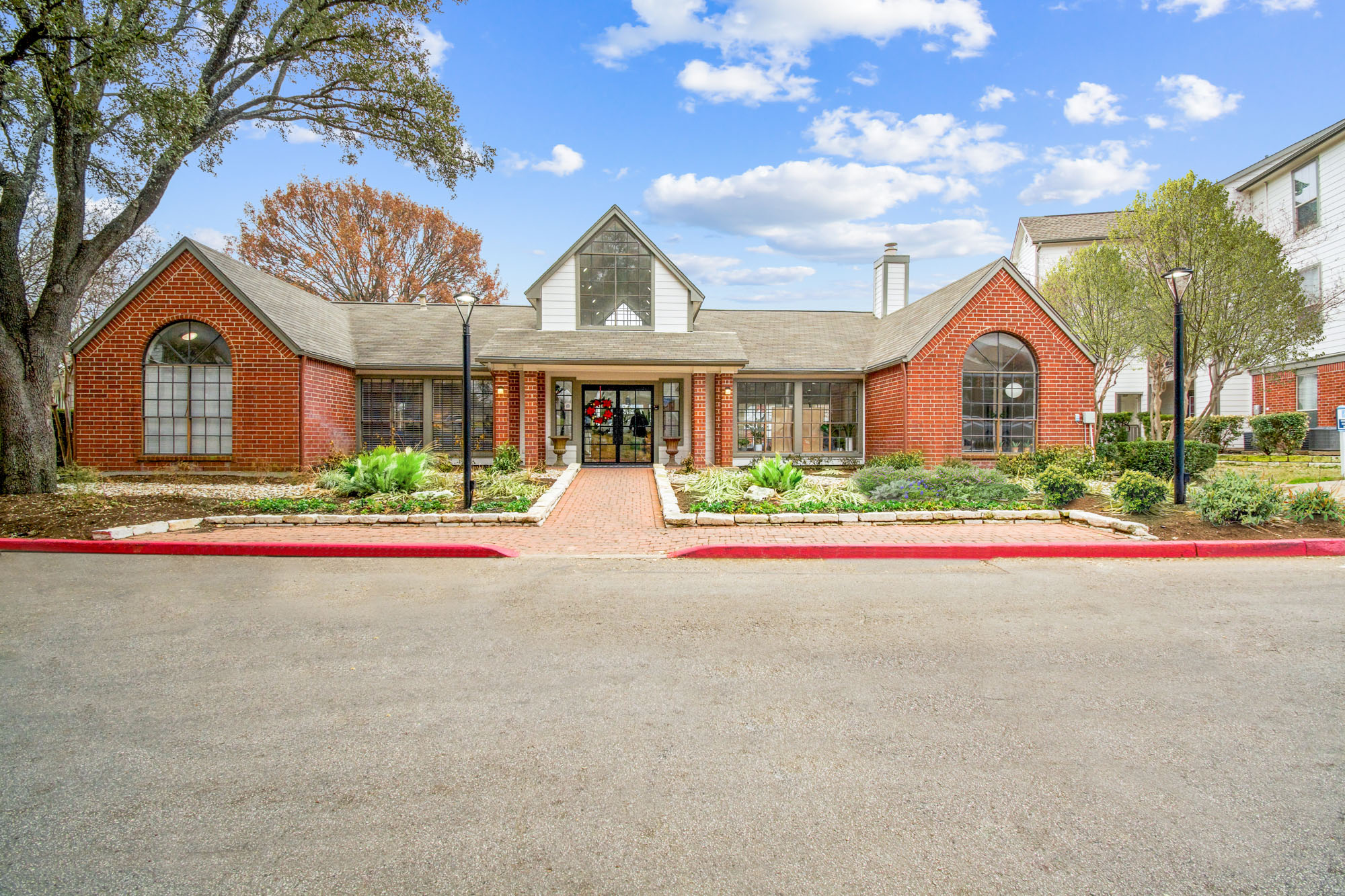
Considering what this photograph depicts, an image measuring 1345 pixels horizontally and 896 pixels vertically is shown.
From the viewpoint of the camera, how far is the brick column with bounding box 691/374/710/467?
735 inches

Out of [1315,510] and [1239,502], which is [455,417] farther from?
[1315,510]

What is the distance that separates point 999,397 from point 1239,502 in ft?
29.6

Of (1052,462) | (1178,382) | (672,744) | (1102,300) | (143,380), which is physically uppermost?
(1102,300)

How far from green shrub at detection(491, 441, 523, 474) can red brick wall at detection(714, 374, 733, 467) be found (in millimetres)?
5098

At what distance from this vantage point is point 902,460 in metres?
16.1

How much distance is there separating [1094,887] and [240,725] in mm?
3837

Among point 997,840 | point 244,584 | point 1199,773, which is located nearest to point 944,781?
point 997,840

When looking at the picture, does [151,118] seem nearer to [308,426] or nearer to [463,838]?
[308,426]

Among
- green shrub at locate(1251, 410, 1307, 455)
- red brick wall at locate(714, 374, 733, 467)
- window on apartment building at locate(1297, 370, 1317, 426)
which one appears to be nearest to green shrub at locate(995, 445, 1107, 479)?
red brick wall at locate(714, 374, 733, 467)

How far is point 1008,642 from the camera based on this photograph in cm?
502

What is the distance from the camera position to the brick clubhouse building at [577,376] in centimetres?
1639

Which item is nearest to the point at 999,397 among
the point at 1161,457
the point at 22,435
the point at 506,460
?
the point at 1161,457

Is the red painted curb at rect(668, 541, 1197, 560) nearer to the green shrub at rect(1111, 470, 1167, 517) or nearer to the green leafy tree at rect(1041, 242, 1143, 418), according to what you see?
the green shrub at rect(1111, 470, 1167, 517)

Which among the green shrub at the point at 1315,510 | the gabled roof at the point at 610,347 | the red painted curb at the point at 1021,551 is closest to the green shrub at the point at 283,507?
the red painted curb at the point at 1021,551
